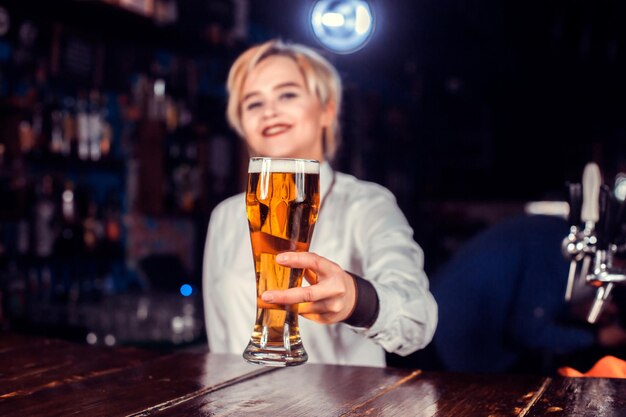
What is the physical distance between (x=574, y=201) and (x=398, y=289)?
1.35 ft

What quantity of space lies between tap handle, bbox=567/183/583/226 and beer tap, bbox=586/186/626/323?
65mm

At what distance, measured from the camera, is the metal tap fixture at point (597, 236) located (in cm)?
143

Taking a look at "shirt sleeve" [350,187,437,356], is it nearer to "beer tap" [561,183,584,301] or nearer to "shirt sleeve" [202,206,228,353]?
"beer tap" [561,183,584,301]

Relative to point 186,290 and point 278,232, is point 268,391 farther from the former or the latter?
point 186,290

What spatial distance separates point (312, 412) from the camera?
0.99 metres

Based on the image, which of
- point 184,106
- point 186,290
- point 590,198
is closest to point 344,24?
point 184,106

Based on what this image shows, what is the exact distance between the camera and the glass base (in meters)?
1.14

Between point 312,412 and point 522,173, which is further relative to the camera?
point 522,173

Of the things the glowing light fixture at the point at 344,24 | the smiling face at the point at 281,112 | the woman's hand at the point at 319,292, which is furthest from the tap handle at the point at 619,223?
the glowing light fixture at the point at 344,24

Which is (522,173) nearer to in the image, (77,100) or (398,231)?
(77,100)

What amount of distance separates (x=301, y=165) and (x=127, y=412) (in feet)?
1.35

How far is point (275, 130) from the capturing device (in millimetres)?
1805

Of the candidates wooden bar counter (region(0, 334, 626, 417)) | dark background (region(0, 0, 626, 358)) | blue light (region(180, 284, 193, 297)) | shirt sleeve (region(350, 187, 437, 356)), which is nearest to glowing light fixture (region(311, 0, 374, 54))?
dark background (region(0, 0, 626, 358))

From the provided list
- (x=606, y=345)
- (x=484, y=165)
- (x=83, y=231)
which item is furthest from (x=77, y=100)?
(x=484, y=165)
